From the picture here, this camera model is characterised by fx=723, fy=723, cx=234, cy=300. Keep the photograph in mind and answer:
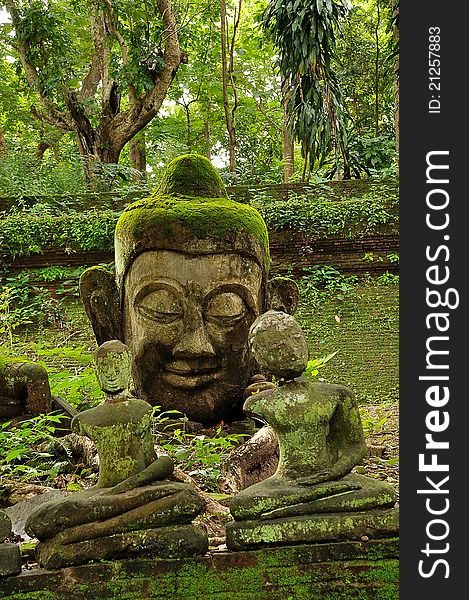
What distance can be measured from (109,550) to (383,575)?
0.96 m

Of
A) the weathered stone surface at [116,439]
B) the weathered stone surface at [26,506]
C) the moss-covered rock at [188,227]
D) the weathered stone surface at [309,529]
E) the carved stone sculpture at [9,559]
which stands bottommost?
the weathered stone surface at [26,506]

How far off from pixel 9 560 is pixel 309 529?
1.04 metres

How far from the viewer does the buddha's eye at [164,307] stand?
5.00 m

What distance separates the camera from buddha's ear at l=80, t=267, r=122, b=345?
5.36 m

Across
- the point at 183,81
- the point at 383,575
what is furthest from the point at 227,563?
the point at 183,81

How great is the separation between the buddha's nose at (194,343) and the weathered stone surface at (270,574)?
7.96ft

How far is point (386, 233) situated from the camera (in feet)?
33.5

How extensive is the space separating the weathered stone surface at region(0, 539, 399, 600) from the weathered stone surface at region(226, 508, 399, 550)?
0.03m

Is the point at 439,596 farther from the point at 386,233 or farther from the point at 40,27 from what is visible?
the point at 40,27

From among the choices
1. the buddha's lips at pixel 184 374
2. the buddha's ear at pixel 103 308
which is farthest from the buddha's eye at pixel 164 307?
the buddha's ear at pixel 103 308

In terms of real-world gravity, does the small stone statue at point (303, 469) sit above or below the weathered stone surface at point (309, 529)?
above

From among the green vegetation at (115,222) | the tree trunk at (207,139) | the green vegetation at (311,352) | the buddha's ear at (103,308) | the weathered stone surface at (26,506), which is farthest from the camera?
the tree trunk at (207,139)

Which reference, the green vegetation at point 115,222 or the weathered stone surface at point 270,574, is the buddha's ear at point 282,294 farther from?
the green vegetation at point 115,222

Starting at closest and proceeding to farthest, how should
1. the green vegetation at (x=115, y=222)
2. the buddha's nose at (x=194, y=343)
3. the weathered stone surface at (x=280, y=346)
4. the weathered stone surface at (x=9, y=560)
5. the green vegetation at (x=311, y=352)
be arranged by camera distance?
the weathered stone surface at (x=9, y=560), the weathered stone surface at (x=280, y=346), the green vegetation at (x=311, y=352), the buddha's nose at (x=194, y=343), the green vegetation at (x=115, y=222)
